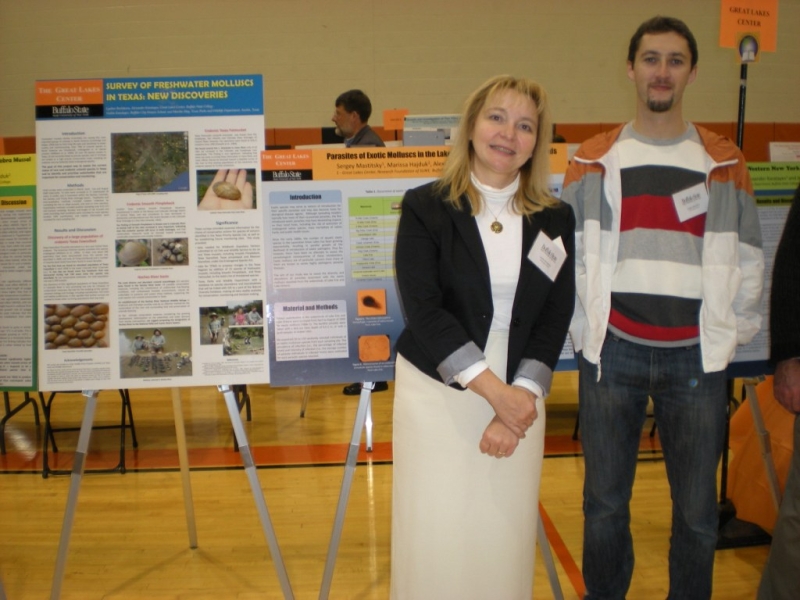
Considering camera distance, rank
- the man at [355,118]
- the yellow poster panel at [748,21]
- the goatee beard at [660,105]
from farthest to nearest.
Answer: the man at [355,118], the yellow poster panel at [748,21], the goatee beard at [660,105]

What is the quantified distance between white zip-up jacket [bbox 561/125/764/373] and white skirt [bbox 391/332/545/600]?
35cm

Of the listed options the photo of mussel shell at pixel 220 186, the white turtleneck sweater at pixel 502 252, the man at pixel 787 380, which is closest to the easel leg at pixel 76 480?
the photo of mussel shell at pixel 220 186

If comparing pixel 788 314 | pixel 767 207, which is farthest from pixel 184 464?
pixel 767 207

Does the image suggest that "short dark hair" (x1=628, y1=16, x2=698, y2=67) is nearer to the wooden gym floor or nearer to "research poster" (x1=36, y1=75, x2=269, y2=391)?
"research poster" (x1=36, y1=75, x2=269, y2=391)

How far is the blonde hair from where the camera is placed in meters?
1.58

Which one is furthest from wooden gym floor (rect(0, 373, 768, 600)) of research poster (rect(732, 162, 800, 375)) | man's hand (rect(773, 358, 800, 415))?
man's hand (rect(773, 358, 800, 415))

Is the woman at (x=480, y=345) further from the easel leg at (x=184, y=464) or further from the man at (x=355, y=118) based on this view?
the man at (x=355, y=118)

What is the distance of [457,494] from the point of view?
1.62 meters

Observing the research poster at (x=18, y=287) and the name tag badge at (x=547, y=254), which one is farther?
the research poster at (x=18, y=287)

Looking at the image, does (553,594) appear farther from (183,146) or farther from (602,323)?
(183,146)

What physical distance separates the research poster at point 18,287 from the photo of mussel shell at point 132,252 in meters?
0.41

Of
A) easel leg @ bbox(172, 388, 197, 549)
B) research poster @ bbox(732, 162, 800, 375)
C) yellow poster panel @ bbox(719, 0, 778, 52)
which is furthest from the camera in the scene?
easel leg @ bbox(172, 388, 197, 549)

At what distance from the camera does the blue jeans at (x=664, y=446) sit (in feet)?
5.92

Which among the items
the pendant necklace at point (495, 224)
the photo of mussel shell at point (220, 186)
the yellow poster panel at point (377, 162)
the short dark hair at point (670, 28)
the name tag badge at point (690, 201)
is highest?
the short dark hair at point (670, 28)
